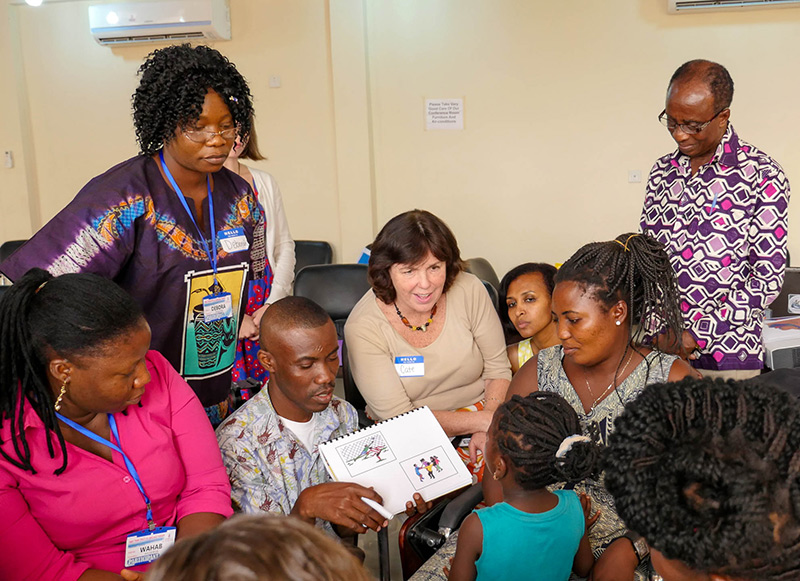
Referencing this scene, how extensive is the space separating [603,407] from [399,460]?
2.03 ft

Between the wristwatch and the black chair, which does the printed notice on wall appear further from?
the wristwatch

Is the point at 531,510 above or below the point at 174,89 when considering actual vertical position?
below

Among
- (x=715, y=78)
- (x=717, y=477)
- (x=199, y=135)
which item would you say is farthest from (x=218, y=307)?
(x=715, y=78)

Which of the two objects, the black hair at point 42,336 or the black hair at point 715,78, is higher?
the black hair at point 715,78

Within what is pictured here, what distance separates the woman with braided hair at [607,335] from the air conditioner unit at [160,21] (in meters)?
4.15

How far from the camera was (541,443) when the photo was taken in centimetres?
176

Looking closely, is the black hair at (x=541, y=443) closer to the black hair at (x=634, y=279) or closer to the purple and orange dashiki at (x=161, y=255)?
the black hair at (x=634, y=279)

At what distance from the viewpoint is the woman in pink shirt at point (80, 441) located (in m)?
1.59

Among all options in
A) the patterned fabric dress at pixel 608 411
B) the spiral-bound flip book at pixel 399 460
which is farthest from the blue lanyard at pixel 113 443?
the patterned fabric dress at pixel 608 411

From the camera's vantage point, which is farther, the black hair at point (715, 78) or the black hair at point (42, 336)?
the black hair at point (715, 78)

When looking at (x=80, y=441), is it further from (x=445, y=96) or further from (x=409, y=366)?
(x=445, y=96)

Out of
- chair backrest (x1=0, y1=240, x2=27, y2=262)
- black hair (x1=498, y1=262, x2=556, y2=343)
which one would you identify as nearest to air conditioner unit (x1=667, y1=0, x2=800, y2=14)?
black hair (x1=498, y1=262, x2=556, y2=343)

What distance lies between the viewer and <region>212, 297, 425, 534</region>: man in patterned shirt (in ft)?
6.75

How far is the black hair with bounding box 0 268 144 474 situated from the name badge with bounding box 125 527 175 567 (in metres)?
0.27
